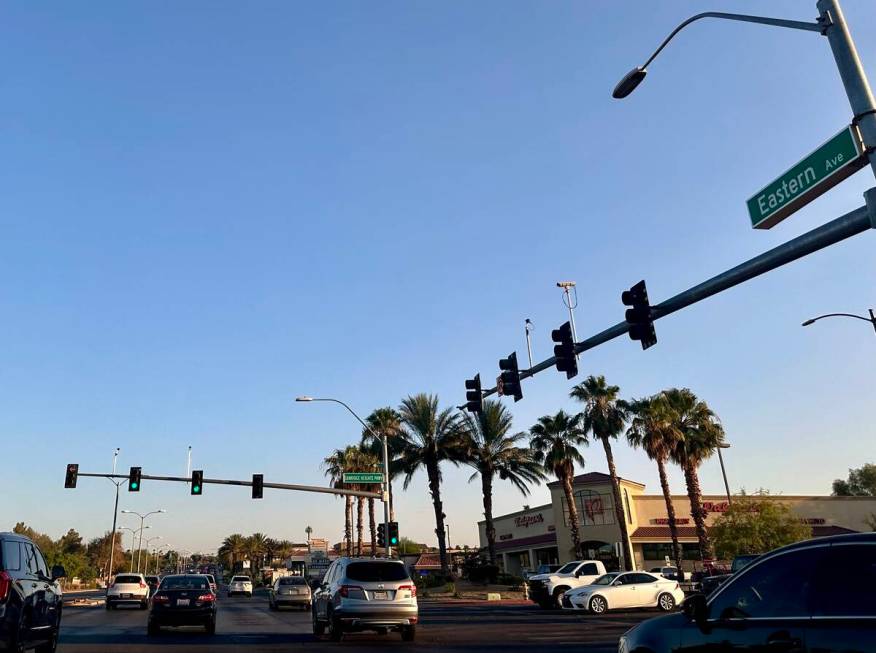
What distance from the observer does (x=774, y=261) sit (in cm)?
1064

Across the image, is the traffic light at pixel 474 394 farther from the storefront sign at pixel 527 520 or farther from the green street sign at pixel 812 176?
the storefront sign at pixel 527 520

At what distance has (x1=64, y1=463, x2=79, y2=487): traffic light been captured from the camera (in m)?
31.8

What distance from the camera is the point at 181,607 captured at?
17.6 meters

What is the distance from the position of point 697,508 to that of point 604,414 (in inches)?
315

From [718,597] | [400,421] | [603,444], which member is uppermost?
[400,421]

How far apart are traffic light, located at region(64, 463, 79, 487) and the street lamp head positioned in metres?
30.1

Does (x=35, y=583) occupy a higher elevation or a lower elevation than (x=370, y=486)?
lower

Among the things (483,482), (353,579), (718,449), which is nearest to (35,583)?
(353,579)

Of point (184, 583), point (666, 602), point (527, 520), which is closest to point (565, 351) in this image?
point (184, 583)

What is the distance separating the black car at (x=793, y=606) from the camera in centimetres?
468

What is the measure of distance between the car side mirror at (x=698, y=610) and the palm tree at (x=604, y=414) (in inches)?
1617

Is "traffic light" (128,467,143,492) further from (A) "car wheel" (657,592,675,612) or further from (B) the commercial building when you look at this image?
(B) the commercial building

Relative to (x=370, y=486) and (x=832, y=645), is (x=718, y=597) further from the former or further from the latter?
(x=370, y=486)

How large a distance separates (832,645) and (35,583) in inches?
416
